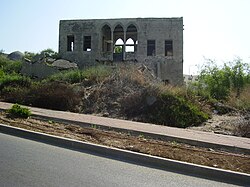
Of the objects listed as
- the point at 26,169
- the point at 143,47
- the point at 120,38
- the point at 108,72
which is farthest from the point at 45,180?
the point at 120,38

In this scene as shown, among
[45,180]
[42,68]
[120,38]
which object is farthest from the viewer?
[120,38]

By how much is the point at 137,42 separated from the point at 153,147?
30.1 metres

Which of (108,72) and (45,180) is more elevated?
(108,72)

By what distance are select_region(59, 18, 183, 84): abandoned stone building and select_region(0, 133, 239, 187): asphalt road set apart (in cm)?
2803

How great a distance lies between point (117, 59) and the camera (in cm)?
3831

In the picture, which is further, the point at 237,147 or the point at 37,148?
the point at 237,147

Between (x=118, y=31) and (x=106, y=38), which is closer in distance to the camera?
(x=118, y=31)

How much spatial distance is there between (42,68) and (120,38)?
1934 centimetres

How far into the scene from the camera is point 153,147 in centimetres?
888

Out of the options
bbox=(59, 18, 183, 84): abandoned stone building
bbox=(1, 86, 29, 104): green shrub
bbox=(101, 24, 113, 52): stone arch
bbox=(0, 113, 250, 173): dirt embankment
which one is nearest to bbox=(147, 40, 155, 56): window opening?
bbox=(59, 18, 183, 84): abandoned stone building

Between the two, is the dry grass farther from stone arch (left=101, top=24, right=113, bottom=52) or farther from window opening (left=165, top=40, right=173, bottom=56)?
stone arch (left=101, top=24, right=113, bottom=52)

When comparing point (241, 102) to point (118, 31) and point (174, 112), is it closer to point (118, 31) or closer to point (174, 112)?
point (174, 112)

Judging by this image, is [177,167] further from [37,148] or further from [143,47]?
[143,47]

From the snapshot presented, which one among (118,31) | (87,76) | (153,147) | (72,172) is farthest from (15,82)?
(118,31)
